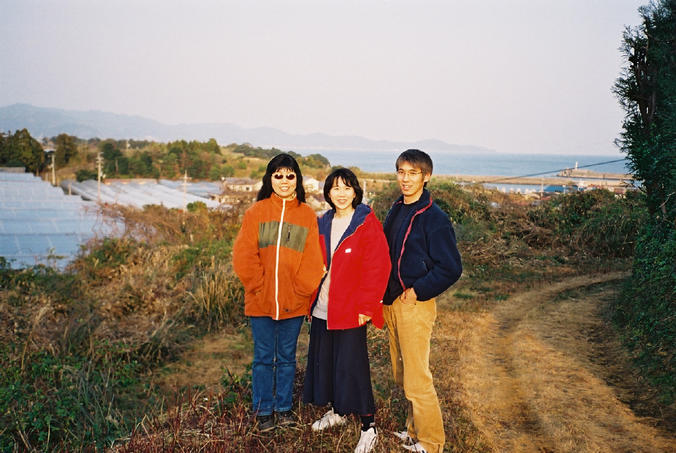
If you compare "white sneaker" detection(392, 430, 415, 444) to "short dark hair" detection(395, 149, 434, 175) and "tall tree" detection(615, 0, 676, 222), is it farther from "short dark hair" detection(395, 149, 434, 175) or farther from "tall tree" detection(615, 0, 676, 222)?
"tall tree" detection(615, 0, 676, 222)

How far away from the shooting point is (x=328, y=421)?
10.3ft

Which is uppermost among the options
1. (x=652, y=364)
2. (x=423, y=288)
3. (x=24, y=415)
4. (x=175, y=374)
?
(x=423, y=288)

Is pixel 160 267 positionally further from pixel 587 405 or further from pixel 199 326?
pixel 587 405

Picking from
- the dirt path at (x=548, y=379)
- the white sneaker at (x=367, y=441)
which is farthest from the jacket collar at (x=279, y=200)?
the dirt path at (x=548, y=379)

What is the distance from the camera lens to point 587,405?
4270mm

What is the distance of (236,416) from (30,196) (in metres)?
26.0

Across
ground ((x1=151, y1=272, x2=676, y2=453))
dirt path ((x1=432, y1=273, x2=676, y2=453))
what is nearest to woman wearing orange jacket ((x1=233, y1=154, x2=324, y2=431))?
ground ((x1=151, y1=272, x2=676, y2=453))

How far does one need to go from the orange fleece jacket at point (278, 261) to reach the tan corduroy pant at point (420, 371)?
58cm

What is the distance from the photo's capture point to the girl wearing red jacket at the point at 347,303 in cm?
283

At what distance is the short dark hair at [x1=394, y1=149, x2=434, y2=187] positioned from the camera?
9.45ft

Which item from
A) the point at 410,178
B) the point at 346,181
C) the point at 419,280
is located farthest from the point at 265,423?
the point at 410,178

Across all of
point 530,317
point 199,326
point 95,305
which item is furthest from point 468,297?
point 95,305

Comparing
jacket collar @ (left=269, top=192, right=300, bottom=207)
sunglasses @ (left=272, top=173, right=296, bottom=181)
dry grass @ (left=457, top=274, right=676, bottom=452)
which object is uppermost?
sunglasses @ (left=272, top=173, right=296, bottom=181)

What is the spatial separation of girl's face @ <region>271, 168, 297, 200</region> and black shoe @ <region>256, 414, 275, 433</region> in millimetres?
1385
